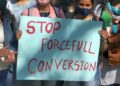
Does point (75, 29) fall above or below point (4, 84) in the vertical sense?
above

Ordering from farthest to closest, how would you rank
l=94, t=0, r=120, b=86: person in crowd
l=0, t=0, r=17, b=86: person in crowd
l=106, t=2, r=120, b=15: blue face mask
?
l=106, t=2, r=120, b=15: blue face mask
l=94, t=0, r=120, b=86: person in crowd
l=0, t=0, r=17, b=86: person in crowd

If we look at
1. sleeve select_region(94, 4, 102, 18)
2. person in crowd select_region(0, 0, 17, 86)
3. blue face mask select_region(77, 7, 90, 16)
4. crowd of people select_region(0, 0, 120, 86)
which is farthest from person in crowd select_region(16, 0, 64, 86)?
sleeve select_region(94, 4, 102, 18)

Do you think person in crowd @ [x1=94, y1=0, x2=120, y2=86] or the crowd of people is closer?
the crowd of people

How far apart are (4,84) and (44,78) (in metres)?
0.47

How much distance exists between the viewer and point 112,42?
5324 millimetres

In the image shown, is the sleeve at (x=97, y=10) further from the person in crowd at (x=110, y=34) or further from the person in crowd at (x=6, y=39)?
the person in crowd at (x=6, y=39)

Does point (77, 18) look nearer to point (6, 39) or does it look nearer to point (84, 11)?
point (84, 11)

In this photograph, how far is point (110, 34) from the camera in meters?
5.38

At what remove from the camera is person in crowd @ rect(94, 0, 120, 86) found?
5.34 m

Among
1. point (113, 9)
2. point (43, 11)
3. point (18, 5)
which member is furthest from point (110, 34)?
point (18, 5)

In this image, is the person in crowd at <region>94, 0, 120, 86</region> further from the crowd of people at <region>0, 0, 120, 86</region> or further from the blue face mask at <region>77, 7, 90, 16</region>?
the blue face mask at <region>77, 7, 90, 16</region>

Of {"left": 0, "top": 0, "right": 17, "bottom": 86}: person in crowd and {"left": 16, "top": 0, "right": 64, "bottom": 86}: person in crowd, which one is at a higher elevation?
{"left": 16, "top": 0, "right": 64, "bottom": 86}: person in crowd

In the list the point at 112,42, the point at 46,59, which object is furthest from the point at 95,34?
the point at 46,59

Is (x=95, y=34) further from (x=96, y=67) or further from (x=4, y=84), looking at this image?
(x=4, y=84)
